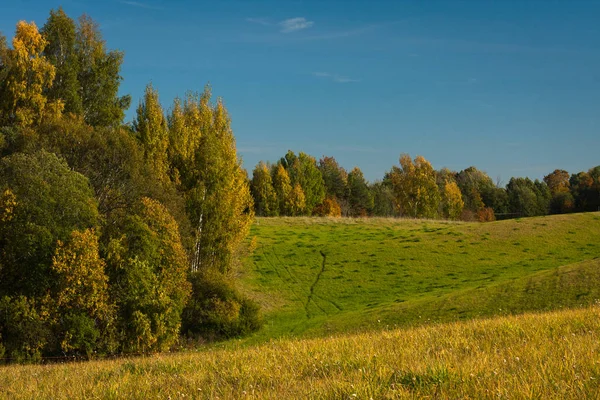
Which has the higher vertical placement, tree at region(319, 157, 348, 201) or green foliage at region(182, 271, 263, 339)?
tree at region(319, 157, 348, 201)

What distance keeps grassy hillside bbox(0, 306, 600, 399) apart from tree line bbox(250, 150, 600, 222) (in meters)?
101

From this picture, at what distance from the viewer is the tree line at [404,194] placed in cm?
11325

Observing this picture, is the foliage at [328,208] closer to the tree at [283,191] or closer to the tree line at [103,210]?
the tree at [283,191]

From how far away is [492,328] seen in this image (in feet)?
33.4

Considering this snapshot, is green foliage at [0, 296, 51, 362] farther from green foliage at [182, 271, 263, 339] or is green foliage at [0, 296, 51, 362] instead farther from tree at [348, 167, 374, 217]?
tree at [348, 167, 374, 217]

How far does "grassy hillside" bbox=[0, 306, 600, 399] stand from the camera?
5.78m

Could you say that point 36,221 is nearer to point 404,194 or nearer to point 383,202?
point 404,194

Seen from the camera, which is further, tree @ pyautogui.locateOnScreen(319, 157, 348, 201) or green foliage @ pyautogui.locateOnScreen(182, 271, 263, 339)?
tree @ pyautogui.locateOnScreen(319, 157, 348, 201)

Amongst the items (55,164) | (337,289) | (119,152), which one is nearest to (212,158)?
(119,152)

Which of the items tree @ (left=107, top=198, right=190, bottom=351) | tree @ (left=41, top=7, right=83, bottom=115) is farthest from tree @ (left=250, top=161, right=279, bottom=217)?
tree @ (left=107, top=198, right=190, bottom=351)

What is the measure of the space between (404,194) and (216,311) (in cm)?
8315

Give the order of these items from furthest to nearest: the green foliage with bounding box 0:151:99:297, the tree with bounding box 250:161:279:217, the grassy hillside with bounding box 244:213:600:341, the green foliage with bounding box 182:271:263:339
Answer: the tree with bounding box 250:161:279:217 < the green foliage with bounding box 182:271:263:339 < the grassy hillside with bounding box 244:213:600:341 < the green foliage with bounding box 0:151:99:297

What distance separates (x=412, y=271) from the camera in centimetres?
5516

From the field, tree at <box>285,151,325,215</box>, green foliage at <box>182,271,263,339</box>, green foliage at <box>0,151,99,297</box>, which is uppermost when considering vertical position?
tree at <box>285,151,325,215</box>
